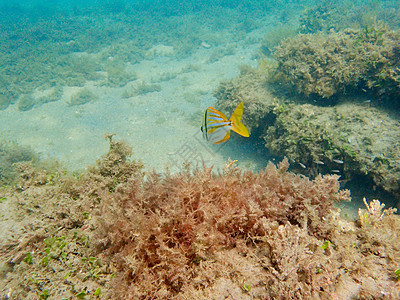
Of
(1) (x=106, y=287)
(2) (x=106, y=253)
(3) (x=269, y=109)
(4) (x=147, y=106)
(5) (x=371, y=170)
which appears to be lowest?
(4) (x=147, y=106)

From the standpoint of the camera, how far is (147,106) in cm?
1215

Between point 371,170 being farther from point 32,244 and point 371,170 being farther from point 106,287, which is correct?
point 32,244

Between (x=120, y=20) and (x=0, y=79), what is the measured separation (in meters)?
17.6

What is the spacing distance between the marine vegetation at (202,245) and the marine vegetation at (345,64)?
453 centimetres

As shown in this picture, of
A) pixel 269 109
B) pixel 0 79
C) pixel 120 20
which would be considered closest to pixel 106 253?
pixel 269 109

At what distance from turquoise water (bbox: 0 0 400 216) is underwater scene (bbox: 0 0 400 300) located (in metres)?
0.14

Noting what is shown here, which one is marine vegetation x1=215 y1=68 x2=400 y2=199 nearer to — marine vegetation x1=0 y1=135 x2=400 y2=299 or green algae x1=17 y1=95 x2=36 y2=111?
marine vegetation x1=0 y1=135 x2=400 y2=299

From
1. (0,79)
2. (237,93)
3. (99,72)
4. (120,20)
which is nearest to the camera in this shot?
(237,93)

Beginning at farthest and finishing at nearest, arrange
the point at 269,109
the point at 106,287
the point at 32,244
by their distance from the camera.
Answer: the point at 269,109 → the point at 32,244 → the point at 106,287

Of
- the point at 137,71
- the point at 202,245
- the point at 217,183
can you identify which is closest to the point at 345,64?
the point at 217,183

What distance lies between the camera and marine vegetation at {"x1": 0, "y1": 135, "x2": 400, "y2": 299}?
1.83 metres

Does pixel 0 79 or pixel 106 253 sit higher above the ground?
pixel 106 253

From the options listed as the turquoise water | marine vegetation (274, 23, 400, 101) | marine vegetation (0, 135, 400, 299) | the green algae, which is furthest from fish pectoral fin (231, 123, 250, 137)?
the green algae

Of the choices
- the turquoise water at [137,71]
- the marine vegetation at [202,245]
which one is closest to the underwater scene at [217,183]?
the marine vegetation at [202,245]
